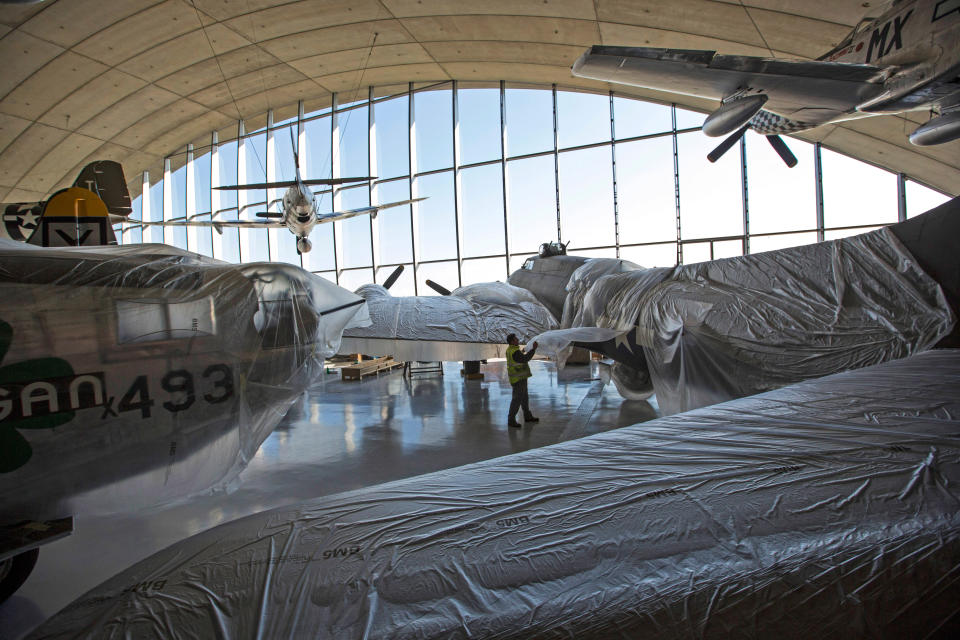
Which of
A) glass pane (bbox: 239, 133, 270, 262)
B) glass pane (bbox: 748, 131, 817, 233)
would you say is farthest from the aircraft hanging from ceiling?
glass pane (bbox: 239, 133, 270, 262)

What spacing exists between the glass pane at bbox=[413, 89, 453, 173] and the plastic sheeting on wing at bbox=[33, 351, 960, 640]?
1764cm

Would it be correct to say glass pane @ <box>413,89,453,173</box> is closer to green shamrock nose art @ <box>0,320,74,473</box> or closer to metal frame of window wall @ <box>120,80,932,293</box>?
metal frame of window wall @ <box>120,80,932,293</box>

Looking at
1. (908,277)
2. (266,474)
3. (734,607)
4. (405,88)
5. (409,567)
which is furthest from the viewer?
(405,88)

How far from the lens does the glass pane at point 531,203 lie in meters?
16.8

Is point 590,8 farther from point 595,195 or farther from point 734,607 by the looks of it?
point 734,607

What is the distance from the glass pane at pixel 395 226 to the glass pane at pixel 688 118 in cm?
991

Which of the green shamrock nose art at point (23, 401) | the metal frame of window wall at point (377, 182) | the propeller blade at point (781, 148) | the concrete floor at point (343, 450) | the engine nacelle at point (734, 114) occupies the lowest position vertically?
the concrete floor at point (343, 450)

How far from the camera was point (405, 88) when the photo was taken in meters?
19.1

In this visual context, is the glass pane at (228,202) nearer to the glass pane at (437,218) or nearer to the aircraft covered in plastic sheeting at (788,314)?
the glass pane at (437,218)

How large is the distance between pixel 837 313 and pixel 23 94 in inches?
921

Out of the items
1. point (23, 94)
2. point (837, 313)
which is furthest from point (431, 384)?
point (23, 94)

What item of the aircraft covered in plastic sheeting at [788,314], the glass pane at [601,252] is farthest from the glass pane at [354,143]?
the aircraft covered in plastic sheeting at [788,314]

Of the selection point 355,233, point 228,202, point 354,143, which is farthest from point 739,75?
point 228,202

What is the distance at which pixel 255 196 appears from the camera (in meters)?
21.2
